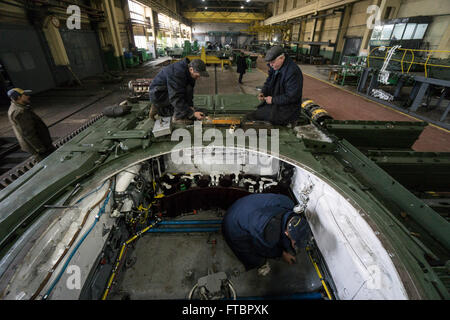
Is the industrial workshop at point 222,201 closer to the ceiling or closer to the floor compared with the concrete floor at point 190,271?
closer to the ceiling

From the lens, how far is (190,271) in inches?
104

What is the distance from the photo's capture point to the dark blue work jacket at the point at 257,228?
196cm

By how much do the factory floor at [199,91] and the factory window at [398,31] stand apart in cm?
266

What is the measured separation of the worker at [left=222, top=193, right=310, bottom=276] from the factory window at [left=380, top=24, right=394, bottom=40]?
1070 centimetres

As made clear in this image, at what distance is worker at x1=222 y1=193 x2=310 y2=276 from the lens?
6.05ft

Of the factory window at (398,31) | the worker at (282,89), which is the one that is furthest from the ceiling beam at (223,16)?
the worker at (282,89)

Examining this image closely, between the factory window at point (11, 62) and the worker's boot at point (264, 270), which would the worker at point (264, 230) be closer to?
the worker's boot at point (264, 270)

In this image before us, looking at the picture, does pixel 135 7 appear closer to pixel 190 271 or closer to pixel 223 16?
pixel 223 16

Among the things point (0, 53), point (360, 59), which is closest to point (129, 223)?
point (0, 53)

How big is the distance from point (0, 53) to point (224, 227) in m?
8.80

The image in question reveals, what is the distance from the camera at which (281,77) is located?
8.73 ft

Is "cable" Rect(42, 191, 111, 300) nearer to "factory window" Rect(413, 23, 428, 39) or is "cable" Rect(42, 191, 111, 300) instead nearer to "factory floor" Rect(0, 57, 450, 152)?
"factory floor" Rect(0, 57, 450, 152)

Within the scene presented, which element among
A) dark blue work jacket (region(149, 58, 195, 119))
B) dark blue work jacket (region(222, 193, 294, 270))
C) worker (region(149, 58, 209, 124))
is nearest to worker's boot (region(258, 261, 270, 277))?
dark blue work jacket (region(222, 193, 294, 270))

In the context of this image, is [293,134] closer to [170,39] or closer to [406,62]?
[406,62]
